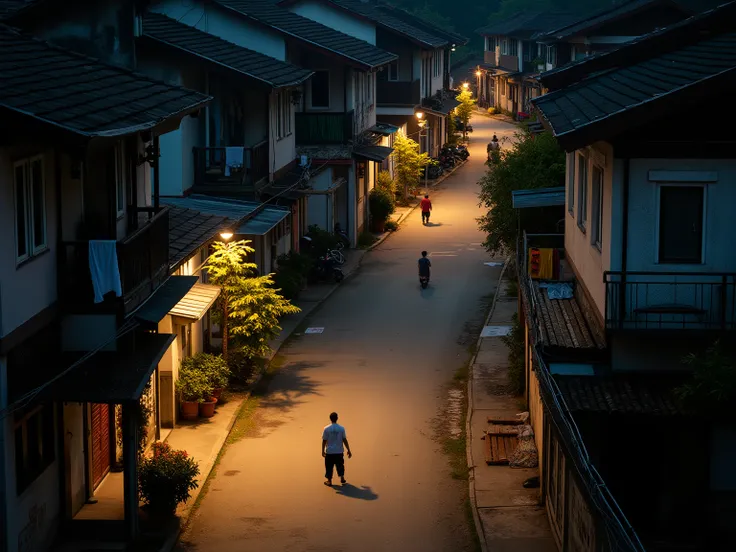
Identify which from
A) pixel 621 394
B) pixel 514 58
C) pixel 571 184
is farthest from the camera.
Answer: pixel 514 58

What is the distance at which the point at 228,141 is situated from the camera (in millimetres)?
35000

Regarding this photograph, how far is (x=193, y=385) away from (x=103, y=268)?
8508 millimetres

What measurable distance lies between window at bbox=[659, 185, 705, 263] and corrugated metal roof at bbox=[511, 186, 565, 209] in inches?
364

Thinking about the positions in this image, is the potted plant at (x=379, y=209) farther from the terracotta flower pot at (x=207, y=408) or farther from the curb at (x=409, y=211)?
the terracotta flower pot at (x=207, y=408)

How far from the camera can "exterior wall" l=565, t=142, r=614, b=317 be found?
58.2ft

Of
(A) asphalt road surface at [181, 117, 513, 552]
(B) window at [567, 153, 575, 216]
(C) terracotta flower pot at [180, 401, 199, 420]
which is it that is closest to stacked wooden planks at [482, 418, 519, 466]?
(A) asphalt road surface at [181, 117, 513, 552]

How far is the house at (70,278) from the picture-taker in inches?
595

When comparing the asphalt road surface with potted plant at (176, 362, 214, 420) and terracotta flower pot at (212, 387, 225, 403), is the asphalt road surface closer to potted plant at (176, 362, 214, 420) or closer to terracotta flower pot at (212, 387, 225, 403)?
terracotta flower pot at (212, 387, 225, 403)

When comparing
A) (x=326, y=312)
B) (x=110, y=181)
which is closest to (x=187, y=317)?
(x=110, y=181)

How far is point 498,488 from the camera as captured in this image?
2112cm

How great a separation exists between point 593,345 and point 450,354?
13371mm

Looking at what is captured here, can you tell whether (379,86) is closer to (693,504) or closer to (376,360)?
(376,360)

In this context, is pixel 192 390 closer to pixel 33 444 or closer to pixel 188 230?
pixel 188 230

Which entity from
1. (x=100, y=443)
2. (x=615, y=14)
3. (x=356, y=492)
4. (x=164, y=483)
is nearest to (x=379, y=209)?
(x=615, y=14)
